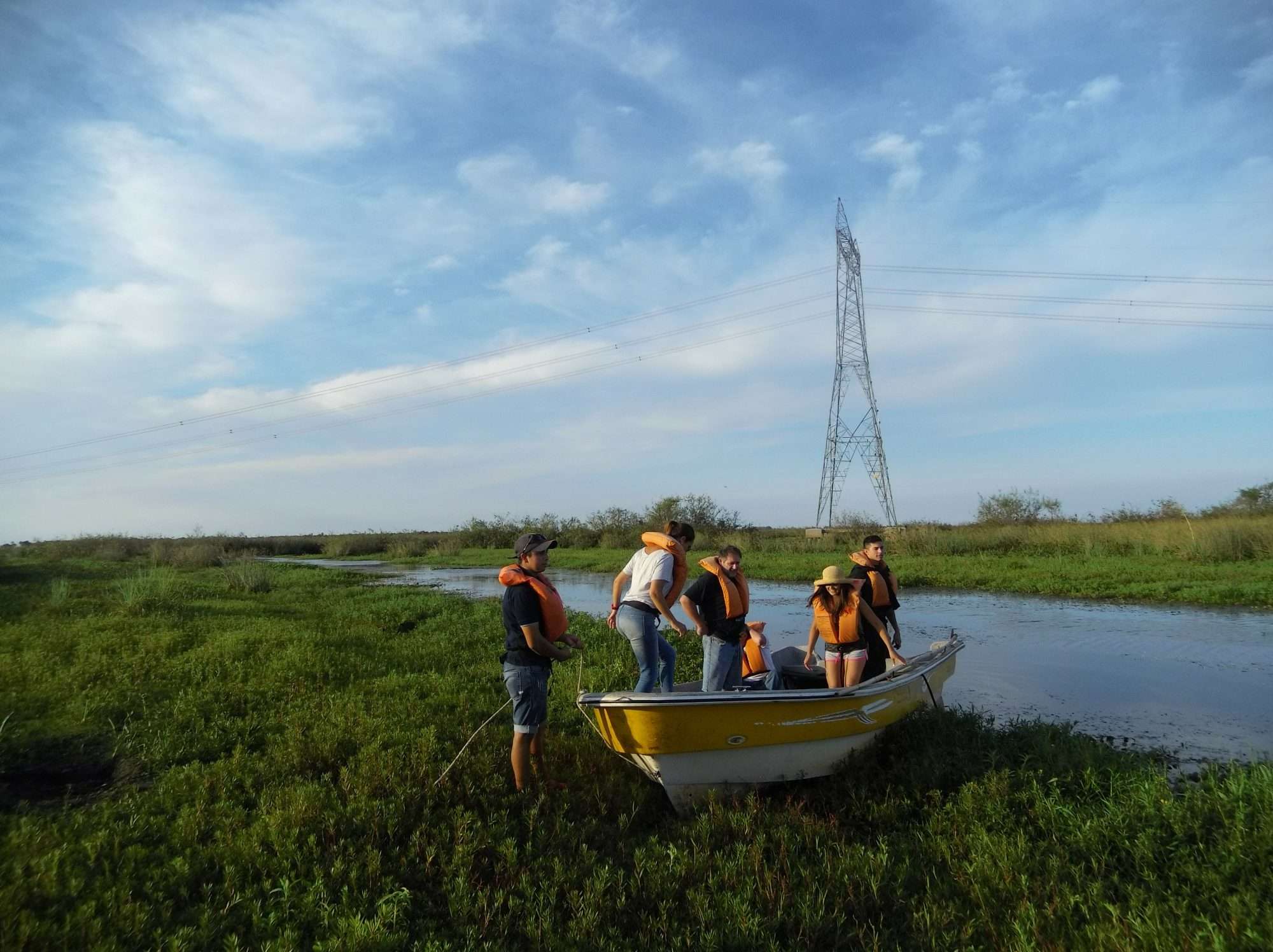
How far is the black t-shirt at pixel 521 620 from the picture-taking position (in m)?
5.10

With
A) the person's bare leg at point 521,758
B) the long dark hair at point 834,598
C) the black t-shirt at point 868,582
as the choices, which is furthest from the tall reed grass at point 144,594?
the black t-shirt at point 868,582

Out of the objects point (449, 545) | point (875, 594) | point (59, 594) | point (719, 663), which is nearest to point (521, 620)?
point (719, 663)

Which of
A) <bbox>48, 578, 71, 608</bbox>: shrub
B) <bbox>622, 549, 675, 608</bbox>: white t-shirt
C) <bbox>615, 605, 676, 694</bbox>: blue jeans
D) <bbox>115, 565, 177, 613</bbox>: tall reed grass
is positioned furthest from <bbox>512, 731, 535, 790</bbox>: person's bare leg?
<bbox>48, 578, 71, 608</bbox>: shrub

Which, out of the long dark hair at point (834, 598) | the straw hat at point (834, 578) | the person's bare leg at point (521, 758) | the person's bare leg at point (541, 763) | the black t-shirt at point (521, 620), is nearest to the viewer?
the black t-shirt at point (521, 620)

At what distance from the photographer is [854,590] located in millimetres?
→ 6891

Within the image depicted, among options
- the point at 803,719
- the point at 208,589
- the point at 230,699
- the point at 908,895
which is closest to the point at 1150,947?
the point at 908,895

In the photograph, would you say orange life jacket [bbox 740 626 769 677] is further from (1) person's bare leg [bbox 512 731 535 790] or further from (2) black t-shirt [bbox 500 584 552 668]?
(2) black t-shirt [bbox 500 584 552 668]

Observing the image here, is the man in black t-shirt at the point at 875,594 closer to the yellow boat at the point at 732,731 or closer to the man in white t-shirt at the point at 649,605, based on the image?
the yellow boat at the point at 732,731

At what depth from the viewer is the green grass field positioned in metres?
3.88

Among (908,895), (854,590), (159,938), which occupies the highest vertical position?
(854,590)

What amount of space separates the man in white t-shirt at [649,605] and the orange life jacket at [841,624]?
5.28 ft

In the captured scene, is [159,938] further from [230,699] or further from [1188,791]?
[1188,791]

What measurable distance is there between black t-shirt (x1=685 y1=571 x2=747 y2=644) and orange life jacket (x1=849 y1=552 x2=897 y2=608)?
5.90ft

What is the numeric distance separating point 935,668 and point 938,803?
6.87ft
